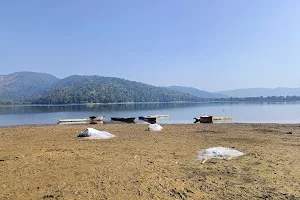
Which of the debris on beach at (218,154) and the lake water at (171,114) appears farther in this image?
the lake water at (171,114)

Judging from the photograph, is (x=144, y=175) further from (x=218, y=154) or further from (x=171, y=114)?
(x=171, y=114)

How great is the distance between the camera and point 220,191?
25.2 feet

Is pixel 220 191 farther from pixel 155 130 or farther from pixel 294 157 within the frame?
pixel 155 130

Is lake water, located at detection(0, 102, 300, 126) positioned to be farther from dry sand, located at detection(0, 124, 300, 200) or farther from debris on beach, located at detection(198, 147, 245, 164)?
dry sand, located at detection(0, 124, 300, 200)

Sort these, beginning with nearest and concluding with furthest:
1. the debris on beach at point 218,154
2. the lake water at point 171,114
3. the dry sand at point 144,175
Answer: the dry sand at point 144,175 → the debris on beach at point 218,154 → the lake water at point 171,114

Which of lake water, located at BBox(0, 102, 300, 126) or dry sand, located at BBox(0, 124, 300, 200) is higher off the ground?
dry sand, located at BBox(0, 124, 300, 200)

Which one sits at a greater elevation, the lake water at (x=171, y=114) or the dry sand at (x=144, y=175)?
the dry sand at (x=144, y=175)

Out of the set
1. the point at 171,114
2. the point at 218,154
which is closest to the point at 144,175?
the point at 218,154

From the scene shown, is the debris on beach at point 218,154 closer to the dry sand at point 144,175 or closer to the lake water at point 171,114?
the dry sand at point 144,175

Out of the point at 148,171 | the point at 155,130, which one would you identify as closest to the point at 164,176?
the point at 148,171

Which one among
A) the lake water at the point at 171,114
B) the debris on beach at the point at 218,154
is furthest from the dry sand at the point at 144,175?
the lake water at the point at 171,114

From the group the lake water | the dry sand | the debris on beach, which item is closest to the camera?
the dry sand

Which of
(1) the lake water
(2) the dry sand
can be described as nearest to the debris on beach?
(2) the dry sand

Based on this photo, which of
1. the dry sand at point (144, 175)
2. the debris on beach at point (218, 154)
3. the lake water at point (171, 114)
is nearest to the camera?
the dry sand at point (144, 175)
